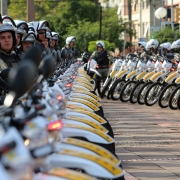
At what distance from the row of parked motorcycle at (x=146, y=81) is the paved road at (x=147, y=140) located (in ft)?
1.00

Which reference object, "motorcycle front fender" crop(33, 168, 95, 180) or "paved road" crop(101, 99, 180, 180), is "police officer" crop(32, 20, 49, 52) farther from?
"motorcycle front fender" crop(33, 168, 95, 180)

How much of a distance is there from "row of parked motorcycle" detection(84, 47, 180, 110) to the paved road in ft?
1.00

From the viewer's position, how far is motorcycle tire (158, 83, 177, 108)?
17.1 m

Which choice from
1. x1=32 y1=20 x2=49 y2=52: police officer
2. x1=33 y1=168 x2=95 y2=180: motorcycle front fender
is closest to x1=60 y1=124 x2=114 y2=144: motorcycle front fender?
x1=33 y1=168 x2=95 y2=180: motorcycle front fender

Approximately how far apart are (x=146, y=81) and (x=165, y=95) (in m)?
1.54

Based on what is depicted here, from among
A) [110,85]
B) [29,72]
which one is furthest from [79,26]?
[29,72]

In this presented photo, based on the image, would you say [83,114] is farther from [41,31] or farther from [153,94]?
[153,94]

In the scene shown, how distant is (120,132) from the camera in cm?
1284

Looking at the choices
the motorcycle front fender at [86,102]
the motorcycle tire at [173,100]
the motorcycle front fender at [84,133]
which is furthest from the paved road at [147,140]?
the motorcycle front fender at [84,133]

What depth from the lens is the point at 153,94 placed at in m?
18.4

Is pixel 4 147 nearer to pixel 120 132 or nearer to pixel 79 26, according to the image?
pixel 120 132

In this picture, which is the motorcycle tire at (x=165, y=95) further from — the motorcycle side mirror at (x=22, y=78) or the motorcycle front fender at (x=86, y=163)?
the motorcycle side mirror at (x=22, y=78)

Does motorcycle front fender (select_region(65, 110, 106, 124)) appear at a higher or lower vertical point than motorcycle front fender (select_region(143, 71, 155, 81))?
higher

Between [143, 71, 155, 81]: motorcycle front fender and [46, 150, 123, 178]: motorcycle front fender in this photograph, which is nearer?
[46, 150, 123, 178]: motorcycle front fender
